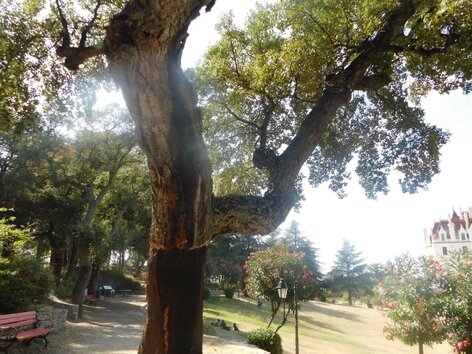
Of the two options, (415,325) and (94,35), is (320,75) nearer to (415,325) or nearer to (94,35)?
(94,35)

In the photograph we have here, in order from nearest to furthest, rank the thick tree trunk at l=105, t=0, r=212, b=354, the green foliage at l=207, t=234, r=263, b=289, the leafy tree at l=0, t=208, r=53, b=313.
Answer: the thick tree trunk at l=105, t=0, r=212, b=354 < the leafy tree at l=0, t=208, r=53, b=313 < the green foliage at l=207, t=234, r=263, b=289

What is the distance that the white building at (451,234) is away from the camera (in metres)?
69.4

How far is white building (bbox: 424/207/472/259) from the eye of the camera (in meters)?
69.4

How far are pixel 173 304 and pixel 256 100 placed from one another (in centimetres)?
744

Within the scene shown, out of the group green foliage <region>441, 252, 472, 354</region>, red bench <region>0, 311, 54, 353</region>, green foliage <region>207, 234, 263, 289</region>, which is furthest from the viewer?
green foliage <region>207, 234, 263, 289</region>

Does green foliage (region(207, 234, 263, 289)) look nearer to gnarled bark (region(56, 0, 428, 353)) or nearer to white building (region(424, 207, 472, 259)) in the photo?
gnarled bark (region(56, 0, 428, 353))

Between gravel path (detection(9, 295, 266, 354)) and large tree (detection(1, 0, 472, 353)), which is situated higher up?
large tree (detection(1, 0, 472, 353))

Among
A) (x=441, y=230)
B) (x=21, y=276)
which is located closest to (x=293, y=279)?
(x=21, y=276)

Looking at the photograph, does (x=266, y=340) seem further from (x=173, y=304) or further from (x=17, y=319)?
(x=173, y=304)

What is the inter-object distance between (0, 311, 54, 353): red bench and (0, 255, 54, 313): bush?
956 mm

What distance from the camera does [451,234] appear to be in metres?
72.5

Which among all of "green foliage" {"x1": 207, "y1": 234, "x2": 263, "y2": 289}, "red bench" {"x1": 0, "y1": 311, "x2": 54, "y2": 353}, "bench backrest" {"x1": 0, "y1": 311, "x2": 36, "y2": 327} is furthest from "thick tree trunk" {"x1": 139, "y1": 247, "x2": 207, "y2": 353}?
"green foliage" {"x1": 207, "y1": 234, "x2": 263, "y2": 289}

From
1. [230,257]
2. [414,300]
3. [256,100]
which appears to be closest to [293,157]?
[256,100]

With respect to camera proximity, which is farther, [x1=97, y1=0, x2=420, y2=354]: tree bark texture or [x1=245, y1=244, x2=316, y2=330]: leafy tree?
[x1=245, y1=244, x2=316, y2=330]: leafy tree
